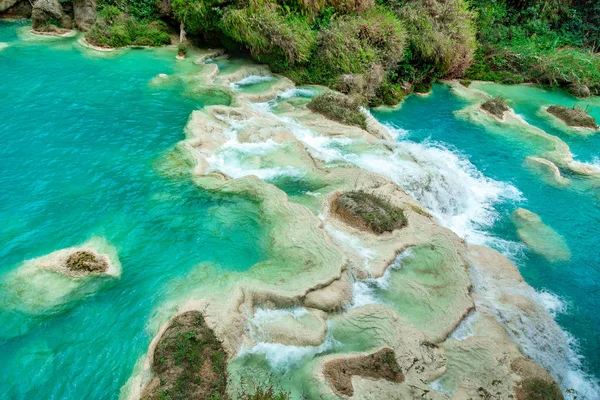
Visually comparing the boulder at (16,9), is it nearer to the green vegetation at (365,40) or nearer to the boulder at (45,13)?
the boulder at (45,13)

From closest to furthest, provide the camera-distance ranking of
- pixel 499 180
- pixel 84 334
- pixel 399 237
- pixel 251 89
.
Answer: pixel 84 334 → pixel 399 237 → pixel 499 180 → pixel 251 89

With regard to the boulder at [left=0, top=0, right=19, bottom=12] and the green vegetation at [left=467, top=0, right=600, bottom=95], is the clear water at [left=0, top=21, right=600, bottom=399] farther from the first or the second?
the green vegetation at [left=467, top=0, right=600, bottom=95]

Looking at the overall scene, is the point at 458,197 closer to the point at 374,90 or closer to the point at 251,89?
the point at 374,90

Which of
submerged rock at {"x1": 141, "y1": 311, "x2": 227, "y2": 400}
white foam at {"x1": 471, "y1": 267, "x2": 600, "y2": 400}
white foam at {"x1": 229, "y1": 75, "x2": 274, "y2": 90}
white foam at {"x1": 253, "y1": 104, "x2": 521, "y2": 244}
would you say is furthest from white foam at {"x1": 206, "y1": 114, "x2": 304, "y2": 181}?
white foam at {"x1": 471, "y1": 267, "x2": 600, "y2": 400}

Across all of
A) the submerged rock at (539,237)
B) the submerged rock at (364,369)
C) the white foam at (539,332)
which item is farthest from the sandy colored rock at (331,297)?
the submerged rock at (539,237)

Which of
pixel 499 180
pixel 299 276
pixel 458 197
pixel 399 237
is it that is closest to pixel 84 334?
pixel 299 276
